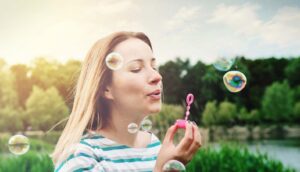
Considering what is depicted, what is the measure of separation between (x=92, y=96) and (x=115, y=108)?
0.32ft

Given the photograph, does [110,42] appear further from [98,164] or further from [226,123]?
[226,123]

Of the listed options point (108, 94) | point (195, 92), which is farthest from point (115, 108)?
point (195, 92)

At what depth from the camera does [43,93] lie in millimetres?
5266

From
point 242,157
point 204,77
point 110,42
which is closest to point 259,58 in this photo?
point 204,77

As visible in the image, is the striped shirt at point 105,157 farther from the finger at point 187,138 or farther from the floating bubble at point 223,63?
the floating bubble at point 223,63

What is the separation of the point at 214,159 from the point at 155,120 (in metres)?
1.69

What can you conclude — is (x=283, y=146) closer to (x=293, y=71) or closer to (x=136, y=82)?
(x=293, y=71)

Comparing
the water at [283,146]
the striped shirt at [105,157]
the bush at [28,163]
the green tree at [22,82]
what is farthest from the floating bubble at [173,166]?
the green tree at [22,82]

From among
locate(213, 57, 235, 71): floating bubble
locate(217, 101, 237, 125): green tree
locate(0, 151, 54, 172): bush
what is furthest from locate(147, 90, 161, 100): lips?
locate(217, 101, 237, 125): green tree

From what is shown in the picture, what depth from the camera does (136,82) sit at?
1.77 m

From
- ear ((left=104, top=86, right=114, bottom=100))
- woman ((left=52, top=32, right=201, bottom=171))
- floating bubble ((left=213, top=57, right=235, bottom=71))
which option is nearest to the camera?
woman ((left=52, top=32, right=201, bottom=171))

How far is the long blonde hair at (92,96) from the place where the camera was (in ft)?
5.73

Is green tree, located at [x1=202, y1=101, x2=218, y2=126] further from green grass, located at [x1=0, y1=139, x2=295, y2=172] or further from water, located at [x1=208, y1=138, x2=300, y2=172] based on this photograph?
green grass, located at [x1=0, y1=139, x2=295, y2=172]

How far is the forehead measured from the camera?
1804 millimetres
